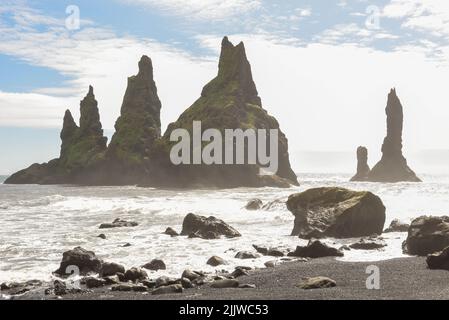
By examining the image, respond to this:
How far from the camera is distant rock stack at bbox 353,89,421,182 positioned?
513 feet

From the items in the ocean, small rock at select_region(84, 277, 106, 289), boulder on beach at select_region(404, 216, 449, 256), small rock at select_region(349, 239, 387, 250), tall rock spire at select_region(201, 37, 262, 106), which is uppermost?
tall rock spire at select_region(201, 37, 262, 106)

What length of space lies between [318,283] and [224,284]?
2.83 meters

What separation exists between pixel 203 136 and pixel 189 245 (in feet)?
277

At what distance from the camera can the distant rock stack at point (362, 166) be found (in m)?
166

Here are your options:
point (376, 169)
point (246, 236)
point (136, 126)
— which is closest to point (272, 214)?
point (246, 236)

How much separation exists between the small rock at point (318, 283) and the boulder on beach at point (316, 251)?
5971 mm

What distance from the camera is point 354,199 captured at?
85.3 ft

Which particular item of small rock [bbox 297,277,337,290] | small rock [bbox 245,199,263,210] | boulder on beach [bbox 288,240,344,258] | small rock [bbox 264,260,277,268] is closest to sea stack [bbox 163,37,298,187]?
small rock [bbox 245,199,263,210]

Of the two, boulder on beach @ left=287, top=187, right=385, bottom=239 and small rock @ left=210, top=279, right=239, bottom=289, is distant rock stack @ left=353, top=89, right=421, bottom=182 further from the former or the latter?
small rock @ left=210, top=279, right=239, bottom=289

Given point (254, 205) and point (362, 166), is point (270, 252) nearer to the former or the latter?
point (254, 205)

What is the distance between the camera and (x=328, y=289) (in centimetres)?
1323
